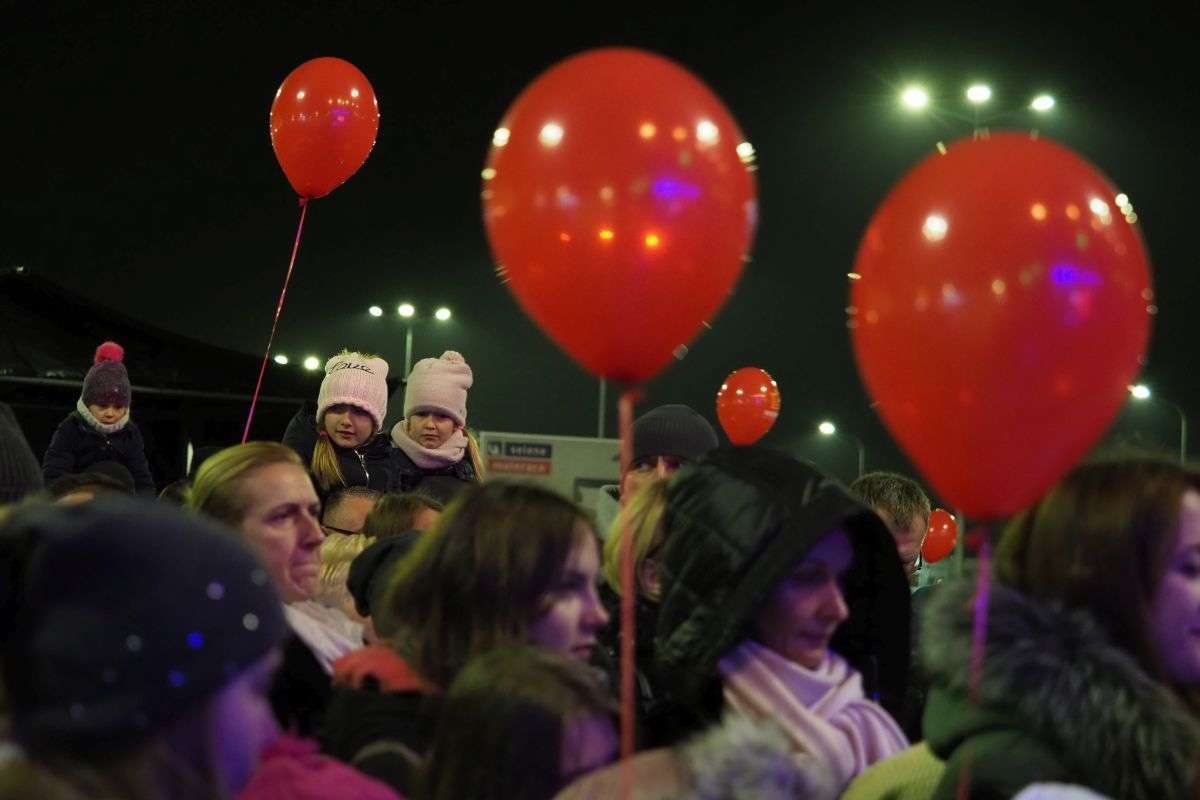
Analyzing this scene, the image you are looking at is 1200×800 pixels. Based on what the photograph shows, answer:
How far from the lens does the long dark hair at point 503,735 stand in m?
2.32

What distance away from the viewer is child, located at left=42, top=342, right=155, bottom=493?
7.83 meters

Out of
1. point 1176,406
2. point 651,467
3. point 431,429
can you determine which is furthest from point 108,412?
point 1176,406

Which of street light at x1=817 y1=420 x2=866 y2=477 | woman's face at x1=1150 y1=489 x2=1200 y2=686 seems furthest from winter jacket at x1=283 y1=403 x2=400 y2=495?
street light at x1=817 y1=420 x2=866 y2=477

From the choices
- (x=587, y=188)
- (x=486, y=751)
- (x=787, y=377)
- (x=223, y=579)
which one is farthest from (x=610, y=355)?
(x=787, y=377)

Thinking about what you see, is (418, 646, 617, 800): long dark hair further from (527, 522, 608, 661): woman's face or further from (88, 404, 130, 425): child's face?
(88, 404, 130, 425): child's face

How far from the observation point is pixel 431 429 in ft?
21.5

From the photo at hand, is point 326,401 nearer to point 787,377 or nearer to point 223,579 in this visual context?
point 223,579

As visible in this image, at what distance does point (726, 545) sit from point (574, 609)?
1.25ft

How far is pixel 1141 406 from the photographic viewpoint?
15.3 metres

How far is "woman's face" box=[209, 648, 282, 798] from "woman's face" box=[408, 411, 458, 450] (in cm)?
457

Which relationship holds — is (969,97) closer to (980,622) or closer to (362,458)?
(362,458)

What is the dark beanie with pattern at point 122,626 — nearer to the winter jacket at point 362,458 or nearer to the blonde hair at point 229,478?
the blonde hair at point 229,478

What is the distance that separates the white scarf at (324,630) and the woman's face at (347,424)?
2.48 meters

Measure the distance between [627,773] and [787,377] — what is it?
15.7 meters
